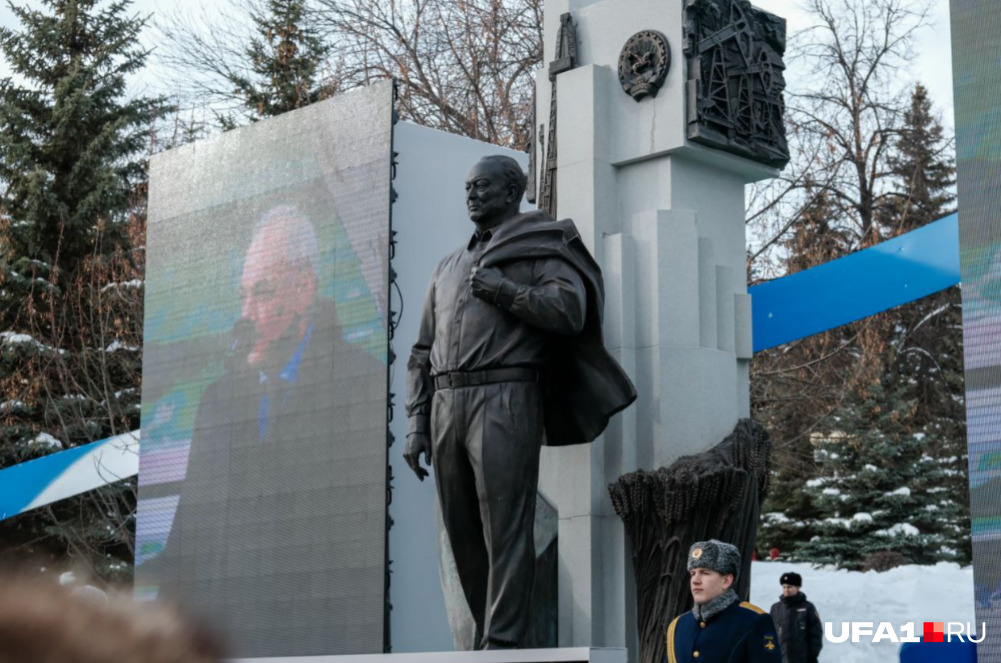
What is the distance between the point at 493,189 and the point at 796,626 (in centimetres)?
467

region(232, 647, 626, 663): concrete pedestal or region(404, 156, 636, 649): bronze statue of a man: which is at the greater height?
region(404, 156, 636, 649): bronze statue of a man

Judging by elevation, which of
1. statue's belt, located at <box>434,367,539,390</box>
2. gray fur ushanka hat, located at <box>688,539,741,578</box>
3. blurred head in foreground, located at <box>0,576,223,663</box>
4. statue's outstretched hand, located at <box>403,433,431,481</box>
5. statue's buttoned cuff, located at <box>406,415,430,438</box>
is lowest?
blurred head in foreground, located at <box>0,576,223,663</box>

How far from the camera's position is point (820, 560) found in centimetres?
2181

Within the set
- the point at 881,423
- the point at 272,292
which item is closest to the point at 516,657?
the point at 272,292

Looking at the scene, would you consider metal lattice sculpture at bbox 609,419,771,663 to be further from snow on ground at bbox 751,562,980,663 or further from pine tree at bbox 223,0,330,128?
pine tree at bbox 223,0,330,128

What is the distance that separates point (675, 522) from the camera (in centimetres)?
648

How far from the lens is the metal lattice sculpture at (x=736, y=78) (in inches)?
272

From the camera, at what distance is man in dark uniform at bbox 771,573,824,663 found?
9.47 metres

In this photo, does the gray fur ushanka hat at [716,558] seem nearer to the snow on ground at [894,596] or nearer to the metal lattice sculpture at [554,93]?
the metal lattice sculpture at [554,93]

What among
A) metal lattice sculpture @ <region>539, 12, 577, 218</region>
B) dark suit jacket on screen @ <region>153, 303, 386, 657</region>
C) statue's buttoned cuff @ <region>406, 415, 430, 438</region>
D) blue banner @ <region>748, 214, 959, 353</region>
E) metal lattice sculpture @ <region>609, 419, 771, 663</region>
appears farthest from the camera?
dark suit jacket on screen @ <region>153, 303, 386, 657</region>

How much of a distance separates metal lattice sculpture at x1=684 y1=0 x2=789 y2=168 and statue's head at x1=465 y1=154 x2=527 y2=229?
1.16 m

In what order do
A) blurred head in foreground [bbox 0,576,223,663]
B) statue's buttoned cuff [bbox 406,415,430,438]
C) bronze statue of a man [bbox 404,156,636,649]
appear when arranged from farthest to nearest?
statue's buttoned cuff [bbox 406,415,430,438], bronze statue of a man [bbox 404,156,636,649], blurred head in foreground [bbox 0,576,223,663]

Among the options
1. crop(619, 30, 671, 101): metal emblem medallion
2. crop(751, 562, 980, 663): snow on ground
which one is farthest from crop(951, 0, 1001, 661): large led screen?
crop(751, 562, 980, 663): snow on ground

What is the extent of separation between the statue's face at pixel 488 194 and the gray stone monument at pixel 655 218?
1.02 m
